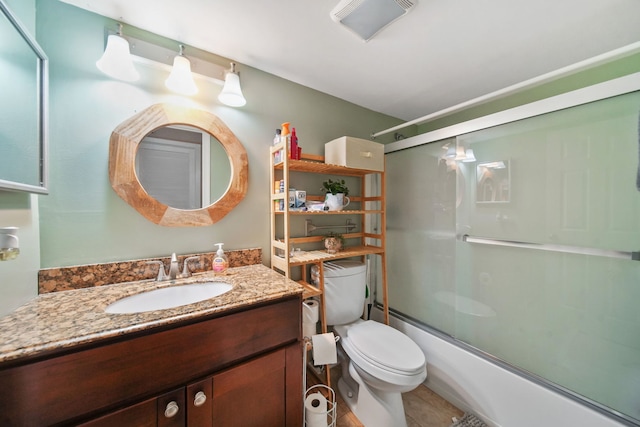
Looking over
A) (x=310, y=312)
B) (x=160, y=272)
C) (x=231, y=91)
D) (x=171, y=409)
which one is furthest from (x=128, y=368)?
(x=231, y=91)

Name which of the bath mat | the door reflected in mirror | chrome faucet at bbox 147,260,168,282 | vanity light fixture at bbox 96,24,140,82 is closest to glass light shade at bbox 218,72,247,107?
the door reflected in mirror

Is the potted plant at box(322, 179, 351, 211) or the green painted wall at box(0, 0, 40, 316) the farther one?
the potted plant at box(322, 179, 351, 211)

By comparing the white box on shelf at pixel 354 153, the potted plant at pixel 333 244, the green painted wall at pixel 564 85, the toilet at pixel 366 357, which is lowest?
the toilet at pixel 366 357

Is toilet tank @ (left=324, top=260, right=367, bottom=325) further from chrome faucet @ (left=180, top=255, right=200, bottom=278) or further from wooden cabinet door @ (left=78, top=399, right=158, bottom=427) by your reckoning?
wooden cabinet door @ (left=78, top=399, right=158, bottom=427)

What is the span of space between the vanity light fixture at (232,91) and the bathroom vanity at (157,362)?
1032mm

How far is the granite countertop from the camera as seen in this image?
573mm

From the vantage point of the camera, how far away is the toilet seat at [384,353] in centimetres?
112

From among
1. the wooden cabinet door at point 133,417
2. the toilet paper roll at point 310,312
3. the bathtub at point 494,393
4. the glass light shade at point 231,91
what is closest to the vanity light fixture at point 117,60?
the glass light shade at point 231,91

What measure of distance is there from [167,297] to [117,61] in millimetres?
1094

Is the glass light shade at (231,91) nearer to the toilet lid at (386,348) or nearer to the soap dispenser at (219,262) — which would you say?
the soap dispenser at (219,262)

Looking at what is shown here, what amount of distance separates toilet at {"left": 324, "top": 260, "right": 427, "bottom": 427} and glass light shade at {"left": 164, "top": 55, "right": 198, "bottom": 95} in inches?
52.3

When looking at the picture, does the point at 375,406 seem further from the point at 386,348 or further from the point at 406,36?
the point at 406,36

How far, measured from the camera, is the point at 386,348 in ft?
4.14

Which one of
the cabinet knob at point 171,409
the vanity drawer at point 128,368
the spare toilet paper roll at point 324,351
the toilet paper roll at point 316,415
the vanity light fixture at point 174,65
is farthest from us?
the spare toilet paper roll at point 324,351
